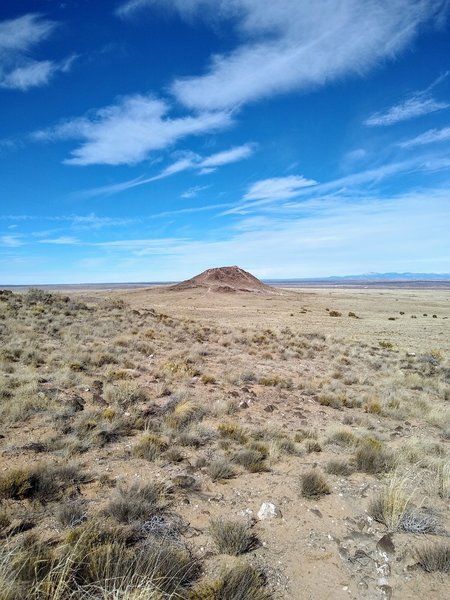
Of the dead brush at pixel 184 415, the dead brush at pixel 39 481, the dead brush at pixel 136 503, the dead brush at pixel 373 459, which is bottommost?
the dead brush at pixel 373 459

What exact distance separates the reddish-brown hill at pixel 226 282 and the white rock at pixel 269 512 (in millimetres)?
62560

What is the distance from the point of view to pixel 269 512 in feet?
16.2

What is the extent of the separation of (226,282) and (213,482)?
2793 inches

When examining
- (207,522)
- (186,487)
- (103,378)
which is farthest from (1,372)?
(207,522)

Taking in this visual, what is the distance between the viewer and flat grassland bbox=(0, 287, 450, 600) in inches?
143

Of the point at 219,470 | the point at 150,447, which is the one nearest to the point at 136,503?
the point at 219,470

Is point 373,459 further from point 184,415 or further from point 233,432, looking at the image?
point 184,415

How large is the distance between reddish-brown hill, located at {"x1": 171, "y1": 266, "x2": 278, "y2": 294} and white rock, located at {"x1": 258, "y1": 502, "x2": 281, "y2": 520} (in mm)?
62560

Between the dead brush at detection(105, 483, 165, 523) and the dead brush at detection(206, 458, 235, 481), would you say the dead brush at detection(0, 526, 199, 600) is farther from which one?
the dead brush at detection(206, 458, 235, 481)

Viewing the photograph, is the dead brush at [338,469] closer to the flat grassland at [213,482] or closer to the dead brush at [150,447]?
the flat grassland at [213,482]

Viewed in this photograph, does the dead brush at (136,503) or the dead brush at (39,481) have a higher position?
the dead brush at (39,481)

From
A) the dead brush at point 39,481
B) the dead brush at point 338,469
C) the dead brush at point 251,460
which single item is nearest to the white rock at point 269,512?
the dead brush at point 251,460

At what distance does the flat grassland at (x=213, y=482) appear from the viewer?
3.63m

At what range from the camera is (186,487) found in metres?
5.47
